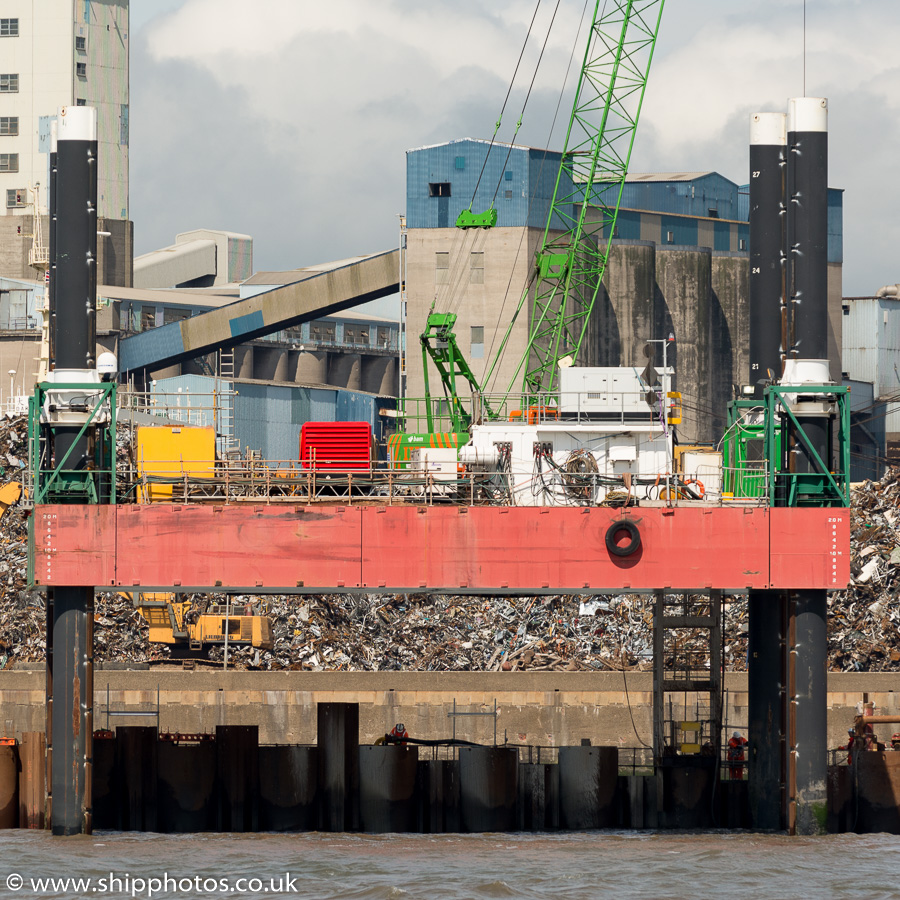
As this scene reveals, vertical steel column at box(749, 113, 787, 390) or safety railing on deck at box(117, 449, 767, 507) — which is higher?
vertical steel column at box(749, 113, 787, 390)

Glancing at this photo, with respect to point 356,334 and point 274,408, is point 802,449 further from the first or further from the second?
point 356,334

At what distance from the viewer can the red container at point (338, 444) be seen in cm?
4238

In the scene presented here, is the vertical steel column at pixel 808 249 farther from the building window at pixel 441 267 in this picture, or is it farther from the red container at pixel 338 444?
the building window at pixel 441 267

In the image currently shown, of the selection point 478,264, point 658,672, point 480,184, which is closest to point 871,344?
point 478,264

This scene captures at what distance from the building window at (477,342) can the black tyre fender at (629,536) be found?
59921 millimetres

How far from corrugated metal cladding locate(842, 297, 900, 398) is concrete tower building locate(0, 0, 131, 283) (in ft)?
185

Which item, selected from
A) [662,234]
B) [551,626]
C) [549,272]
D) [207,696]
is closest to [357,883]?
[207,696]

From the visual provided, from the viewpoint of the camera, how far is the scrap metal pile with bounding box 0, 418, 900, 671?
6181 centimetres

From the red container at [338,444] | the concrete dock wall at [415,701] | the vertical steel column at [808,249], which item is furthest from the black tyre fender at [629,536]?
the concrete dock wall at [415,701]

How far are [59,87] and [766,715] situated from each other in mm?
103084

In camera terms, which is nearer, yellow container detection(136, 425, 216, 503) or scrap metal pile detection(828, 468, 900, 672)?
yellow container detection(136, 425, 216, 503)

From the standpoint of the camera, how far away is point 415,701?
55156mm

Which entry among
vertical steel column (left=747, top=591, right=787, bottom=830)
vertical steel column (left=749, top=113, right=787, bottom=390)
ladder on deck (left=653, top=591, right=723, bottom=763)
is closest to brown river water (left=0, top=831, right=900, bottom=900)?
vertical steel column (left=747, top=591, right=787, bottom=830)

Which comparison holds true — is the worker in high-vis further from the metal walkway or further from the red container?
the metal walkway
